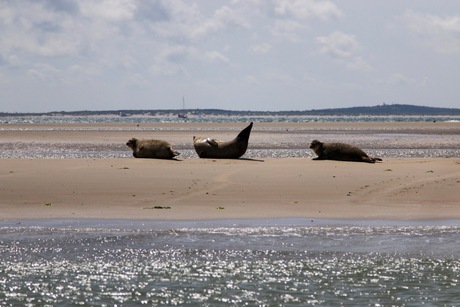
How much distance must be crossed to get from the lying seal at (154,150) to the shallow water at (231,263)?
29.5ft

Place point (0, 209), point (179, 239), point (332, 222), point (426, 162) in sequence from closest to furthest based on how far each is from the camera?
point (179, 239) → point (332, 222) → point (0, 209) → point (426, 162)

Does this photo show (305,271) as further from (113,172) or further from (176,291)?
(113,172)

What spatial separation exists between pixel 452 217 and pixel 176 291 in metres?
5.94

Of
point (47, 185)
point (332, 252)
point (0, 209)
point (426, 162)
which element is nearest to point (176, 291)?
point (332, 252)

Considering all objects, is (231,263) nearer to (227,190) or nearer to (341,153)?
(227,190)

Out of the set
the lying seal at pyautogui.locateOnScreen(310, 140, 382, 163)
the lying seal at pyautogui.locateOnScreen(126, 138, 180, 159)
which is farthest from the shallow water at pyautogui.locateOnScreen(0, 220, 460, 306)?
the lying seal at pyautogui.locateOnScreen(126, 138, 180, 159)

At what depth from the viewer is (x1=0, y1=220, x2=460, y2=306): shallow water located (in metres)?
8.29

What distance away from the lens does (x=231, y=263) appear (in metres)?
9.77

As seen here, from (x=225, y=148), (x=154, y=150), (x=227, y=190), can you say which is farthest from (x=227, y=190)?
(x=225, y=148)

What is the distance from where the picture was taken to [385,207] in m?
13.9

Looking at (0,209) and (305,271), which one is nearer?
(305,271)

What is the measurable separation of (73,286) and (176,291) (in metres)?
1.04

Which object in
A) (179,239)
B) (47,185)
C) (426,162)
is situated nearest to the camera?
(179,239)

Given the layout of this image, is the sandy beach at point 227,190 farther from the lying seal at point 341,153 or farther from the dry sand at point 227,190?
the lying seal at point 341,153
